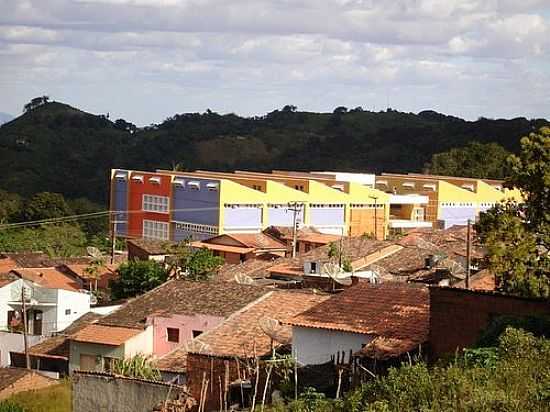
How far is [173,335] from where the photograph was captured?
28828mm

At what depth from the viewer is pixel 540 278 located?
19.8m

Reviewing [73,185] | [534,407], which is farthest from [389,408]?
[73,185]

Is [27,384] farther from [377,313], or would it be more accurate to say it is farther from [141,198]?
[141,198]

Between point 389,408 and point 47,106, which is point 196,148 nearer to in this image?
→ point 47,106

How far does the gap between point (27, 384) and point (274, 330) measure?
22.9ft

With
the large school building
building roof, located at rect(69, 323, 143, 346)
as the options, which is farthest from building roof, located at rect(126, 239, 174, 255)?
building roof, located at rect(69, 323, 143, 346)

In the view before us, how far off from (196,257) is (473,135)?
265 feet

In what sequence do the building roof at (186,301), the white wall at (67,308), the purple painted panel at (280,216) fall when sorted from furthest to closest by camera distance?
1. the purple painted panel at (280,216)
2. the white wall at (67,308)
3. the building roof at (186,301)

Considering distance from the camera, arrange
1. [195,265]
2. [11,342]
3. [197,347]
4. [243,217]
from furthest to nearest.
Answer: [243,217] → [195,265] → [11,342] → [197,347]

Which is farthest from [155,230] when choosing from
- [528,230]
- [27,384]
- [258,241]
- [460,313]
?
[528,230]

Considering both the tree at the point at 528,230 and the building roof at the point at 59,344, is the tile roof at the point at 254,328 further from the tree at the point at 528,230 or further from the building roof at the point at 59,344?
the building roof at the point at 59,344

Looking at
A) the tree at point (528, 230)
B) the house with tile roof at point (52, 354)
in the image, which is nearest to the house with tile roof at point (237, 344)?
the tree at point (528, 230)

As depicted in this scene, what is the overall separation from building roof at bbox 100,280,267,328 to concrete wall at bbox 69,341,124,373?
75 cm

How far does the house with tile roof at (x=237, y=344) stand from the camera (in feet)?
68.6
